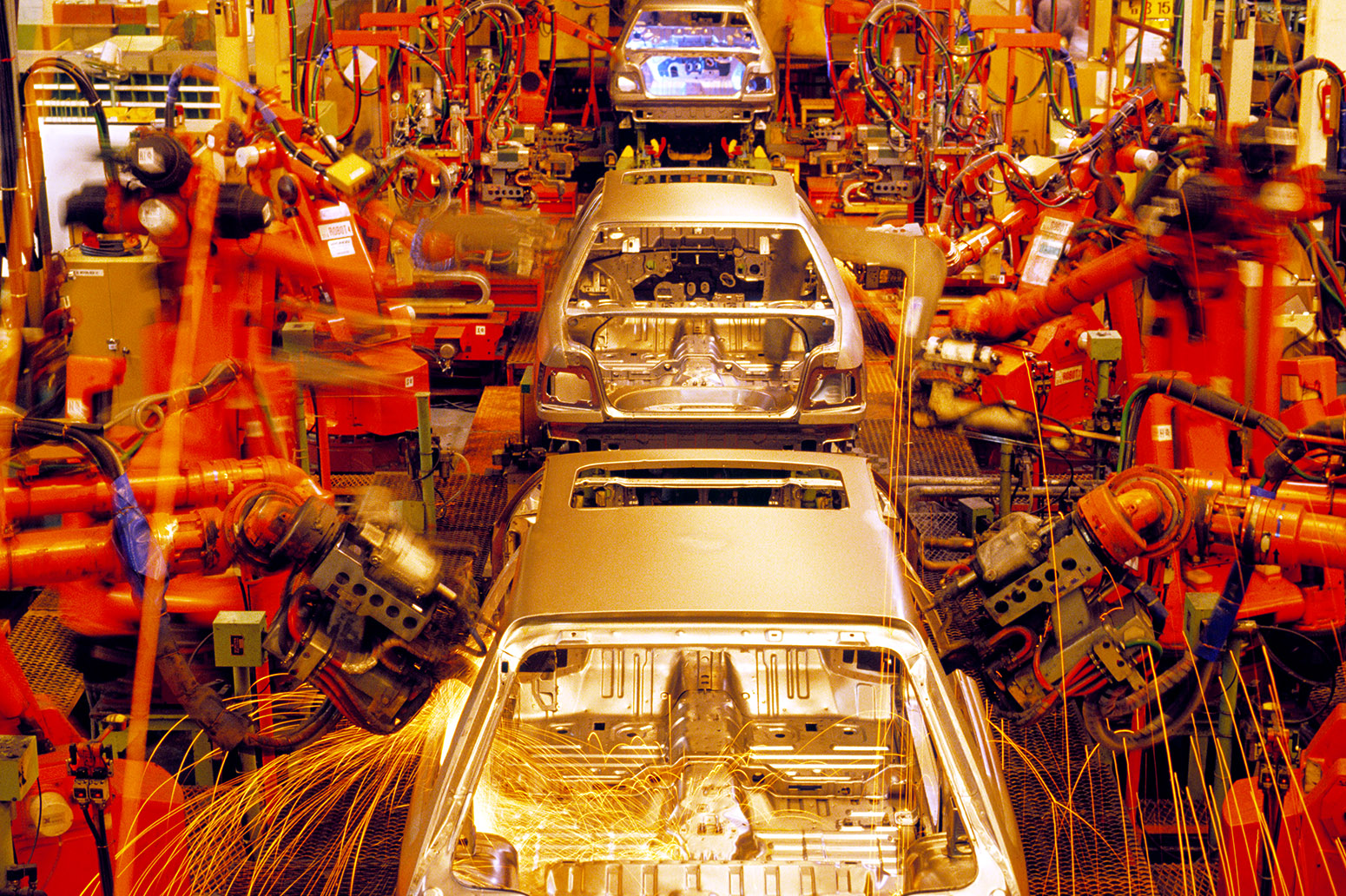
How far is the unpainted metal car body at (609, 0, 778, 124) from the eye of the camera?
30.1 feet

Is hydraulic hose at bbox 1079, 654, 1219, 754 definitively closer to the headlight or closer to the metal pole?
the metal pole

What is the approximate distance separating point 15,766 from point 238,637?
2.28 ft

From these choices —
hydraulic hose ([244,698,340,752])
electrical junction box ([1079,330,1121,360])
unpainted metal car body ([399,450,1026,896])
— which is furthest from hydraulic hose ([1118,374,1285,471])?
hydraulic hose ([244,698,340,752])

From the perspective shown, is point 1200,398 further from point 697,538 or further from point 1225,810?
point 697,538

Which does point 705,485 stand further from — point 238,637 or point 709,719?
point 238,637

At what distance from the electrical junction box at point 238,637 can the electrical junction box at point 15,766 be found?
601mm

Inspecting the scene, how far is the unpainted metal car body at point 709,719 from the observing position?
2332mm

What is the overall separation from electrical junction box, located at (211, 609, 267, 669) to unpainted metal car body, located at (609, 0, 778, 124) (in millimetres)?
7013

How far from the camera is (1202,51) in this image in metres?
6.72

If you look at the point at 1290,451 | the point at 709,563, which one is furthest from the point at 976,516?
the point at 709,563

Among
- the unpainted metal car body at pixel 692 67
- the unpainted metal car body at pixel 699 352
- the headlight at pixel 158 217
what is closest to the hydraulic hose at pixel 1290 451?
the unpainted metal car body at pixel 699 352

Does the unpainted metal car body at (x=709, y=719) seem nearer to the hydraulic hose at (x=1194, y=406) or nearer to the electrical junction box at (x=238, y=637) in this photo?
the electrical junction box at (x=238, y=637)

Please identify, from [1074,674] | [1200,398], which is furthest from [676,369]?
[1074,674]

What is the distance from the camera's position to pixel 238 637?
2943 mm
